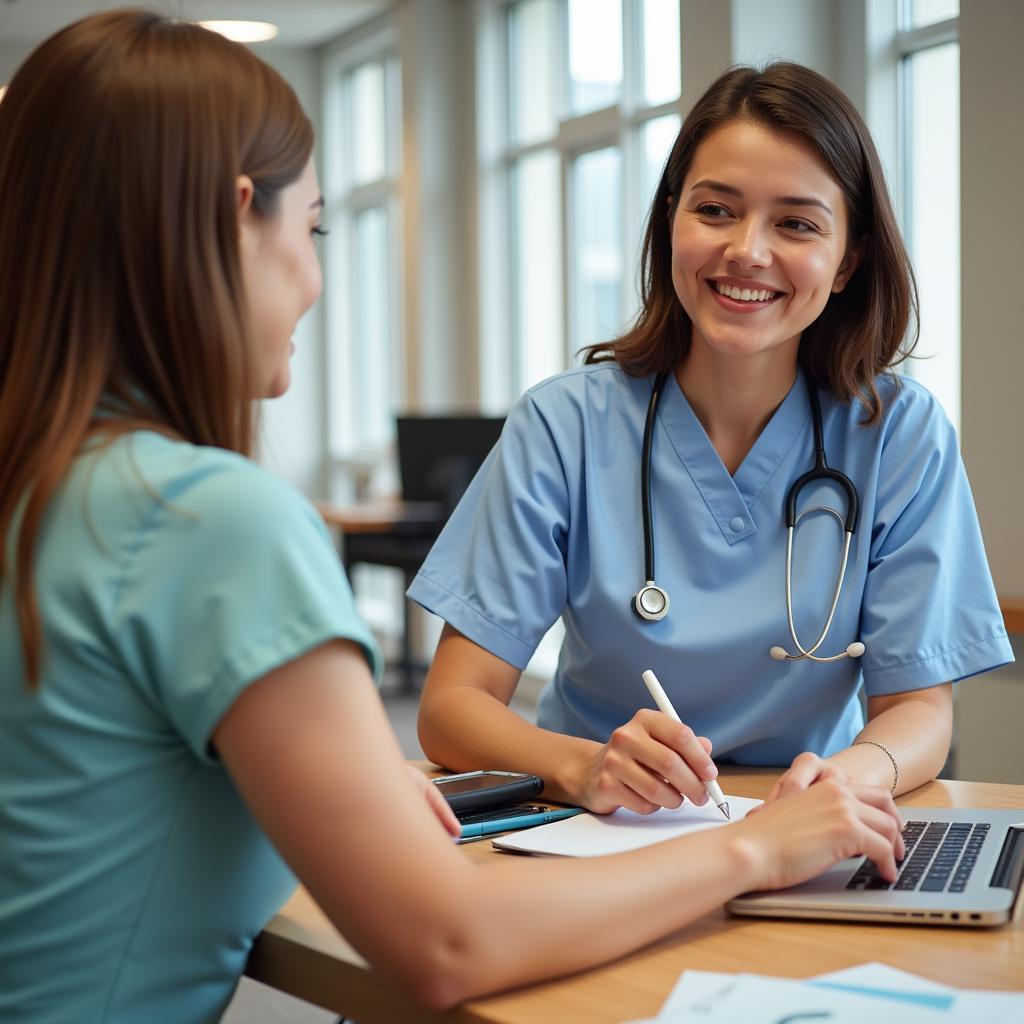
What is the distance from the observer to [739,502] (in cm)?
154

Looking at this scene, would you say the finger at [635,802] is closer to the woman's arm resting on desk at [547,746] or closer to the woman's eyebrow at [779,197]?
the woman's arm resting on desk at [547,746]

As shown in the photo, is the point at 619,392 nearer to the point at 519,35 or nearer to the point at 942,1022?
the point at 942,1022

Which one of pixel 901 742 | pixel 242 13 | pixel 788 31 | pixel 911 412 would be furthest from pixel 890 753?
pixel 242 13

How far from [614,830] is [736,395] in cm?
66

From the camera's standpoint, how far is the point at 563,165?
5.24m

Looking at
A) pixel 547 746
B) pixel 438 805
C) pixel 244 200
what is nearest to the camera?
pixel 244 200

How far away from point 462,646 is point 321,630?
0.74 m

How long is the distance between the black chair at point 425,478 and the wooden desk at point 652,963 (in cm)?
369

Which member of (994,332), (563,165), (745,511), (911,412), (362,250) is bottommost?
(745,511)

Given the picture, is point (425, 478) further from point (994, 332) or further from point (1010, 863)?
point (1010, 863)

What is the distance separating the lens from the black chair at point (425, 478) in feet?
15.6

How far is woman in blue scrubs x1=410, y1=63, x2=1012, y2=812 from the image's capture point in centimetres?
147

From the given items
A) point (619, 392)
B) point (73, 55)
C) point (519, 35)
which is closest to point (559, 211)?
point (519, 35)

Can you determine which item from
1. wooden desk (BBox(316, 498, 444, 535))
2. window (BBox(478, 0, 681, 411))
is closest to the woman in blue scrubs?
window (BBox(478, 0, 681, 411))
